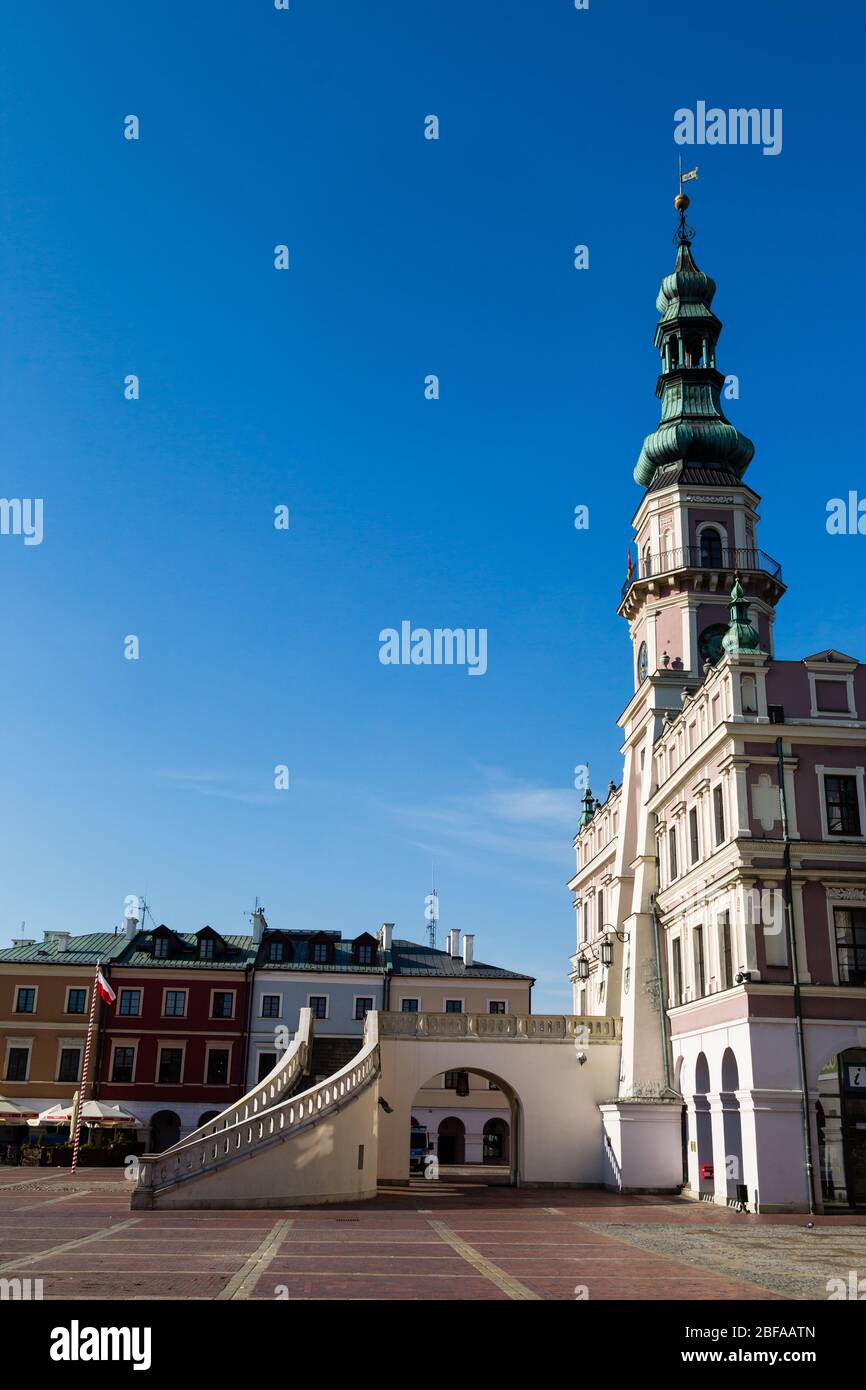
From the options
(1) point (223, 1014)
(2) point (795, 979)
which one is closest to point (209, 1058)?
(1) point (223, 1014)

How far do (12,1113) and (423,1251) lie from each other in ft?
129

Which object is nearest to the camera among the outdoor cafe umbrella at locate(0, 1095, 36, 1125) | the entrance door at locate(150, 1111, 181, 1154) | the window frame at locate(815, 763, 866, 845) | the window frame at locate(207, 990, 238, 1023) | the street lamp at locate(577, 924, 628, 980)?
the window frame at locate(815, 763, 866, 845)

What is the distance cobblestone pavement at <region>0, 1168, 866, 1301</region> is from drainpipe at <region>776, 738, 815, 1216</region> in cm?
154

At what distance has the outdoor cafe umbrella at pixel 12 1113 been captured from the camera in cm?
5028

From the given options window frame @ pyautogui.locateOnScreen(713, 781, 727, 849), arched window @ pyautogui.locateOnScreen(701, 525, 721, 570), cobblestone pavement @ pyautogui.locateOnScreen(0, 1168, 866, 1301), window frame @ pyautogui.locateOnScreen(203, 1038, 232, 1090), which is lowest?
cobblestone pavement @ pyautogui.locateOnScreen(0, 1168, 866, 1301)

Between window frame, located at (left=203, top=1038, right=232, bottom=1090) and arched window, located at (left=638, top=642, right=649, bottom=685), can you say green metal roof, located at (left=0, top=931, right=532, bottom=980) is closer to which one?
window frame, located at (left=203, top=1038, right=232, bottom=1090)

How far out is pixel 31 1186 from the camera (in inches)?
1299

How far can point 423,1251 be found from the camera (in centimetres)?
1881

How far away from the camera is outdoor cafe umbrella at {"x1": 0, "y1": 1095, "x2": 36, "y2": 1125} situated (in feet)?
165

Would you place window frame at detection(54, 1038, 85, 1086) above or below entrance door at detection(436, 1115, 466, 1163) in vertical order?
above

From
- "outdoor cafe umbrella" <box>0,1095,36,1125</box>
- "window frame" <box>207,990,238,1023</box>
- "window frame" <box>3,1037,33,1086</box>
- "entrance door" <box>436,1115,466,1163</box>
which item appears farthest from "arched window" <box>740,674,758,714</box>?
"window frame" <box>3,1037,33,1086</box>

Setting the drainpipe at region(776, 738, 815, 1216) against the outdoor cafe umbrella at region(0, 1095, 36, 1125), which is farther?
the outdoor cafe umbrella at region(0, 1095, 36, 1125)

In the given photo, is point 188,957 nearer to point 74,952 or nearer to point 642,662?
point 74,952
